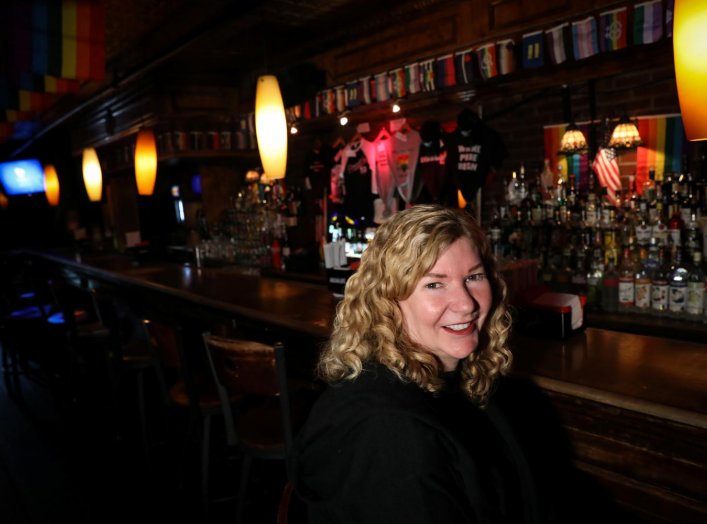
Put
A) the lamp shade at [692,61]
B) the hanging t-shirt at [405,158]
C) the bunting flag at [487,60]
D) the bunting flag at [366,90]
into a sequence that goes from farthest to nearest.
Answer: the hanging t-shirt at [405,158], the bunting flag at [366,90], the bunting flag at [487,60], the lamp shade at [692,61]

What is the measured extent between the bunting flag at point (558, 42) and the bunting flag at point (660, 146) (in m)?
0.87

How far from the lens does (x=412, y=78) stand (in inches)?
165

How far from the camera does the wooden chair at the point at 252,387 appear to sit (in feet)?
6.87

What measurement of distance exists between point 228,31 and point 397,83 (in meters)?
1.70

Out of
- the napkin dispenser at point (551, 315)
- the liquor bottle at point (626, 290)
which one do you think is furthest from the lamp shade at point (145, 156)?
the liquor bottle at point (626, 290)

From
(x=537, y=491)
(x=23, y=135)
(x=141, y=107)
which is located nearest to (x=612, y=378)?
(x=537, y=491)

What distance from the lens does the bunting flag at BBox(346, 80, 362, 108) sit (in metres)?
4.66

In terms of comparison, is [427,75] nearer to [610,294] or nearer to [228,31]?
[228,31]

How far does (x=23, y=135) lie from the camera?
10.6m

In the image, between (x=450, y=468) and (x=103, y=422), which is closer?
(x=450, y=468)

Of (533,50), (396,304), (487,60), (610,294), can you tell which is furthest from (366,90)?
(396,304)

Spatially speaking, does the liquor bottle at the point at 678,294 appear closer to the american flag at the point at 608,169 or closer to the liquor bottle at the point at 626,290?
the liquor bottle at the point at 626,290

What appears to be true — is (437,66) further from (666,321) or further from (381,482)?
(381,482)

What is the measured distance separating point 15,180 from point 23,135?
1609mm
